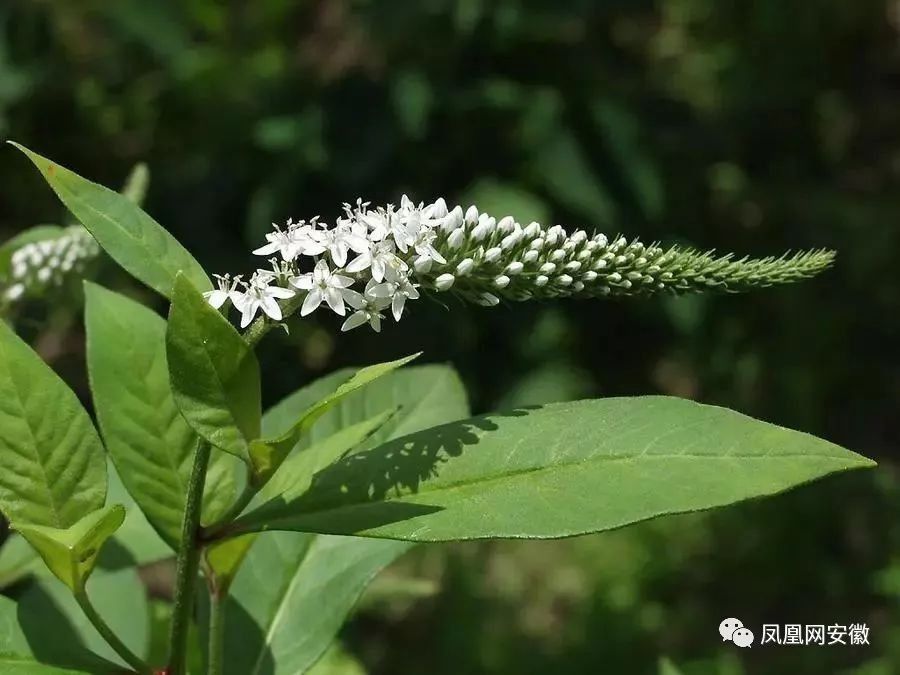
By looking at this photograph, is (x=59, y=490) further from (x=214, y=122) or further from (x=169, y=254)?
(x=214, y=122)

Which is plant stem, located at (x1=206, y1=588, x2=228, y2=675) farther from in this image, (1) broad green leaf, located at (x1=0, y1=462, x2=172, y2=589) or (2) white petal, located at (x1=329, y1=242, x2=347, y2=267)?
(2) white petal, located at (x1=329, y1=242, x2=347, y2=267)

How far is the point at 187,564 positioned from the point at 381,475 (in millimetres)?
304

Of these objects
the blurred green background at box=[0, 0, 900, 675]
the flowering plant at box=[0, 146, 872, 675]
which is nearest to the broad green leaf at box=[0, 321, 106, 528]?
the flowering plant at box=[0, 146, 872, 675]

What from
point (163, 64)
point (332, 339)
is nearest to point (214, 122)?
point (163, 64)

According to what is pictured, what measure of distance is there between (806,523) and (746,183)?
6.17 ft

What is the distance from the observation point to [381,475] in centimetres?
144

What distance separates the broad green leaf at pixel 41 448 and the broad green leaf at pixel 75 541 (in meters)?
0.08

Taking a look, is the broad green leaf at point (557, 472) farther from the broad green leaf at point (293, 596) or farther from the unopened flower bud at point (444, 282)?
the broad green leaf at point (293, 596)

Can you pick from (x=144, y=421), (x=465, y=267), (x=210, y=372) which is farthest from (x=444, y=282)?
(x=144, y=421)

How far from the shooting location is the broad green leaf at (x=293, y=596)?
1853mm

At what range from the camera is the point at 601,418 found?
1.41 m

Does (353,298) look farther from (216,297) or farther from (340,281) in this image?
(216,297)

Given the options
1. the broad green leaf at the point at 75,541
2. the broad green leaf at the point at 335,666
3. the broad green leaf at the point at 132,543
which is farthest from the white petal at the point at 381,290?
the broad green leaf at the point at 335,666

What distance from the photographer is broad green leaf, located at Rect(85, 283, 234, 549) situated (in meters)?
1.59
